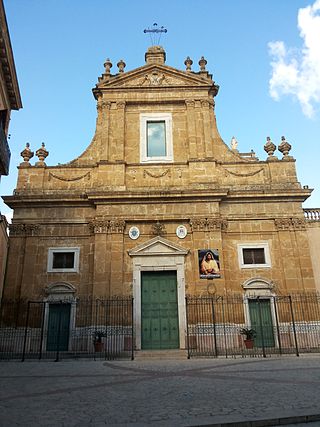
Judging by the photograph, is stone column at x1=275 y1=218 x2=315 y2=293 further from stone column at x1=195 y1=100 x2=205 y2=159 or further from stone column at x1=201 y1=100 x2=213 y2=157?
stone column at x1=195 y1=100 x2=205 y2=159

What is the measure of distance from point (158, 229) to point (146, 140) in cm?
513

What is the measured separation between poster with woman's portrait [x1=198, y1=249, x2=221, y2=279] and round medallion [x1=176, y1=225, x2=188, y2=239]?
1086 mm

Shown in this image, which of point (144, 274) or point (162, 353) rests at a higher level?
point (144, 274)

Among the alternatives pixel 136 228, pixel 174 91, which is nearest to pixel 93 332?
pixel 136 228

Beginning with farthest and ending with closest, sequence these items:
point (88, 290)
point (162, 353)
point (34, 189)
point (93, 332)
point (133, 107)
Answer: point (133, 107)
point (34, 189)
point (88, 290)
point (93, 332)
point (162, 353)

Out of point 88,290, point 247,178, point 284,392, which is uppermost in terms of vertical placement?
point 247,178

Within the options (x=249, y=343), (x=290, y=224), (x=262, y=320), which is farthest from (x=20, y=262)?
(x=290, y=224)

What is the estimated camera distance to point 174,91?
69.0 ft

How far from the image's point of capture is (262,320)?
1730 centimetres

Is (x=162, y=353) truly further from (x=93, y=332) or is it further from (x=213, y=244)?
(x=213, y=244)

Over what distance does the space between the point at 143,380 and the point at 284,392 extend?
3185mm

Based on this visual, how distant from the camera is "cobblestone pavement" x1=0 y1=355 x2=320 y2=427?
5105mm

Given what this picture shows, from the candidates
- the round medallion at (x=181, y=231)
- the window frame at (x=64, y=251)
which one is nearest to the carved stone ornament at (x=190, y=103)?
the round medallion at (x=181, y=231)

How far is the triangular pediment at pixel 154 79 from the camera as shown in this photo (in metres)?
21.0
